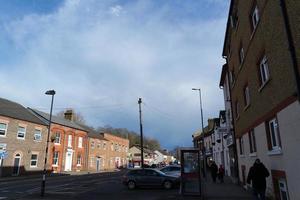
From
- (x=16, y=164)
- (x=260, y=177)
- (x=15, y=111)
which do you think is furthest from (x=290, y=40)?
(x=15, y=111)

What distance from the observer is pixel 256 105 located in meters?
13.9

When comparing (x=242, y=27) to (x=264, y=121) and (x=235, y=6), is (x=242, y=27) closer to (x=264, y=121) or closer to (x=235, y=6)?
(x=235, y=6)

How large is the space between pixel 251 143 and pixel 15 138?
28935mm

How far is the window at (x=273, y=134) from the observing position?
10.9m

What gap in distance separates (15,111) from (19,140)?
424 cm

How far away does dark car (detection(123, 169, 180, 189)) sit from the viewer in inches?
846

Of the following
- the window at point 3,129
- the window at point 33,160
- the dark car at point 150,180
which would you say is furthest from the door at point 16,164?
the dark car at point 150,180

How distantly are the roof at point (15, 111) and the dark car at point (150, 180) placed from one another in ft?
65.4

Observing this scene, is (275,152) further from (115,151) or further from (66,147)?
(115,151)

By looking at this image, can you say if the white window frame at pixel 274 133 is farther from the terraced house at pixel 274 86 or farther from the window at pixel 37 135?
the window at pixel 37 135

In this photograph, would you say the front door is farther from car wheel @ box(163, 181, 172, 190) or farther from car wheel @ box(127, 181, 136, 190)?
car wheel @ box(163, 181, 172, 190)

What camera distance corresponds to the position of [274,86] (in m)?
10.5

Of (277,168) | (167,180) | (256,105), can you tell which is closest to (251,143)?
(256,105)

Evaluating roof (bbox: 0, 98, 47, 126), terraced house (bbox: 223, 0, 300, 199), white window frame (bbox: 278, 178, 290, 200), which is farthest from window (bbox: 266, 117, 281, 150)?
roof (bbox: 0, 98, 47, 126)
